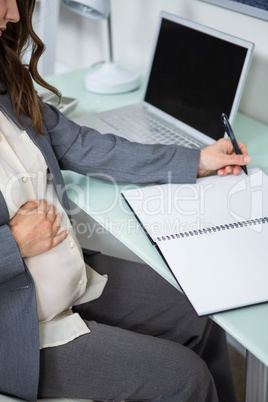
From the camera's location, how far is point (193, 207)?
1039 millimetres

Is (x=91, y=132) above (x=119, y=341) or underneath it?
above

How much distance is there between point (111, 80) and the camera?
1.69 m

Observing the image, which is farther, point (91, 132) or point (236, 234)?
point (91, 132)

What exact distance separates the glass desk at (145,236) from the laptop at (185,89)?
11cm

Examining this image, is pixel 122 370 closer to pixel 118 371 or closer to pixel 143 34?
pixel 118 371

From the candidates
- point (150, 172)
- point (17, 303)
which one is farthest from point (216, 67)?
point (17, 303)

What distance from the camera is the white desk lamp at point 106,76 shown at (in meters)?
1.62

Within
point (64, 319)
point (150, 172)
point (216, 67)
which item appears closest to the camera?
point (64, 319)

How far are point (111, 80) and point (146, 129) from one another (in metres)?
0.34

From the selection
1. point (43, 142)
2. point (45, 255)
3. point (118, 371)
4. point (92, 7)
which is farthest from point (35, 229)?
point (92, 7)

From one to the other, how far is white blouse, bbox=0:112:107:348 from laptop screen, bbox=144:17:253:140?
0.49 meters

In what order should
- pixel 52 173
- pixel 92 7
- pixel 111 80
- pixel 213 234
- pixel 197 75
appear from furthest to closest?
pixel 111 80 → pixel 92 7 → pixel 197 75 → pixel 52 173 → pixel 213 234

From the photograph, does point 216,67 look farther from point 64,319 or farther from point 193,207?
point 64,319

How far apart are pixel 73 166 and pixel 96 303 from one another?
0.32m
